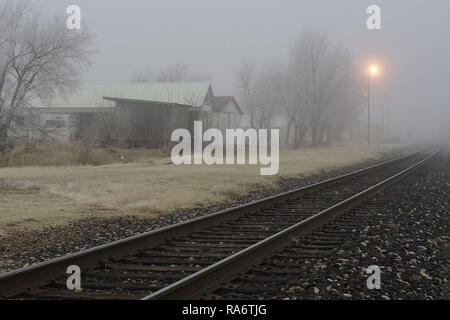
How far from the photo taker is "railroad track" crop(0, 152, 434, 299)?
491cm

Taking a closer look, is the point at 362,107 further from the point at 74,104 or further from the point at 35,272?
the point at 35,272

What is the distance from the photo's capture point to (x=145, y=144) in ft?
128

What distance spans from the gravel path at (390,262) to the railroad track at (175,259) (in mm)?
711

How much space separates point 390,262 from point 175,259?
302 centimetres

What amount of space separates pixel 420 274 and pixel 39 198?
10722 mm

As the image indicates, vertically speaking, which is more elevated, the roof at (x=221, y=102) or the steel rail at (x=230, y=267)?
the roof at (x=221, y=102)

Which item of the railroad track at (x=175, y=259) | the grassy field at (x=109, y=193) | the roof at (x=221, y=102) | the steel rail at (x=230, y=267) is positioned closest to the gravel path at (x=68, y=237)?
the grassy field at (x=109, y=193)

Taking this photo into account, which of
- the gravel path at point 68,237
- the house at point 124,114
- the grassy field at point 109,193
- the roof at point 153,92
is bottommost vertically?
the gravel path at point 68,237

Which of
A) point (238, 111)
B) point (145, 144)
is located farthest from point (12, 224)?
point (238, 111)

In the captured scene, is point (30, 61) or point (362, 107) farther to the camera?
point (362, 107)

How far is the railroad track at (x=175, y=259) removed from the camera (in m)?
4.91

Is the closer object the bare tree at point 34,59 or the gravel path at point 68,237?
the gravel path at point 68,237

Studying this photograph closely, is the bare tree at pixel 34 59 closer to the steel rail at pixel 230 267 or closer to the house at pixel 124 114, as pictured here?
the house at pixel 124 114

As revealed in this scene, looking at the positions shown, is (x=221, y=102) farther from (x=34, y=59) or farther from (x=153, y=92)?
(x=34, y=59)
